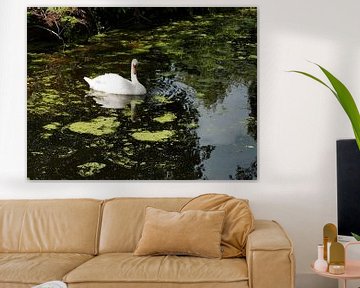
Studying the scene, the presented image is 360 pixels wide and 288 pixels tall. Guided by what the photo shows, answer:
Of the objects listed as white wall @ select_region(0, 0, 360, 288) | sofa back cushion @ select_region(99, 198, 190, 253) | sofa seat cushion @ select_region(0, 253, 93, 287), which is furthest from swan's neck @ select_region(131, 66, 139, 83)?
sofa seat cushion @ select_region(0, 253, 93, 287)

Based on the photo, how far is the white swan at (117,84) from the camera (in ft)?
15.2

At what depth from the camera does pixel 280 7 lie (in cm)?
461

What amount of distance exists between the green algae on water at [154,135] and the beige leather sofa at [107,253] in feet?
1.65

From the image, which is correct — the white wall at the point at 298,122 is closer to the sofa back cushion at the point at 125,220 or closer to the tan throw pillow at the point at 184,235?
the sofa back cushion at the point at 125,220

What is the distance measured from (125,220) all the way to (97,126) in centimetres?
80

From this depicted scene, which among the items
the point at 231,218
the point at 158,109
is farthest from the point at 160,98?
the point at 231,218

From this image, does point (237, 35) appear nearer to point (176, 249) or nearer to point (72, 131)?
point (72, 131)

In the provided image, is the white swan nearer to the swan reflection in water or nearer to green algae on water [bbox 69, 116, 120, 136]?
the swan reflection in water

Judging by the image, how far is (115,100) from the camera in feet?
15.3

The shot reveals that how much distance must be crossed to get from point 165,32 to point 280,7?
875 millimetres

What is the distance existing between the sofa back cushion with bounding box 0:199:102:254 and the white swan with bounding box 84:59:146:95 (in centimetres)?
86

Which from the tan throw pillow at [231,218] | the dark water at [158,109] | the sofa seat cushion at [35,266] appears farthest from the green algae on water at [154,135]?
the sofa seat cushion at [35,266]

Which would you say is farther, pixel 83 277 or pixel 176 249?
pixel 176 249

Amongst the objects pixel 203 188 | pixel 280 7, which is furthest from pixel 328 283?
pixel 280 7
